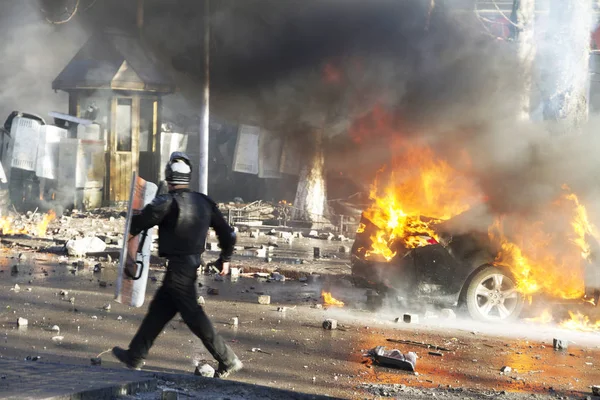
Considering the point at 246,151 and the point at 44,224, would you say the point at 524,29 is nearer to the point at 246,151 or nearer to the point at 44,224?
the point at 246,151

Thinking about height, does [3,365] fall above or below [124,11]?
below

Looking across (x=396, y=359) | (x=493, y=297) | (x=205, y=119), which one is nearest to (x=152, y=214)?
(x=396, y=359)

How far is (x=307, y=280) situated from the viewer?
1306 cm

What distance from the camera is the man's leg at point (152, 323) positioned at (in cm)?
614

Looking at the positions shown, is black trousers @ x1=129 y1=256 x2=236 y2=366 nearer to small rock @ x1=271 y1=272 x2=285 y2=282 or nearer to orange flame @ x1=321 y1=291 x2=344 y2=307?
orange flame @ x1=321 y1=291 x2=344 y2=307

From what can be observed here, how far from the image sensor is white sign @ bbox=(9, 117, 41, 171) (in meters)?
22.8

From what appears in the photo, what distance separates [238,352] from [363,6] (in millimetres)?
11453

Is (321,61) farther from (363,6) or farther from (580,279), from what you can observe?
(580,279)

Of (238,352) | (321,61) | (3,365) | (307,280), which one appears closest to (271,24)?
(321,61)

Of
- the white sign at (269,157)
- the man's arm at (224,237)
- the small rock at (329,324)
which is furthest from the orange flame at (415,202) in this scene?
the white sign at (269,157)

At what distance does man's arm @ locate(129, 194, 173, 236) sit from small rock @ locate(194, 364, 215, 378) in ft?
4.05

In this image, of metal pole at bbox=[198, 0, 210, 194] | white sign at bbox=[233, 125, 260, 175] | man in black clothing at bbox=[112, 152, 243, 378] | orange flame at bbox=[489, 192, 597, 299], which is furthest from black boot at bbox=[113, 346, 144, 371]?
white sign at bbox=[233, 125, 260, 175]

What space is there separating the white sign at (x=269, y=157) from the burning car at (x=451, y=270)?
14.3 meters

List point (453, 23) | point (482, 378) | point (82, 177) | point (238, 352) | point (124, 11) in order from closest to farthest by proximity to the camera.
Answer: point (482, 378) < point (238, 352) < point (453, 23) < point (82, 177) < point (124, 11)
